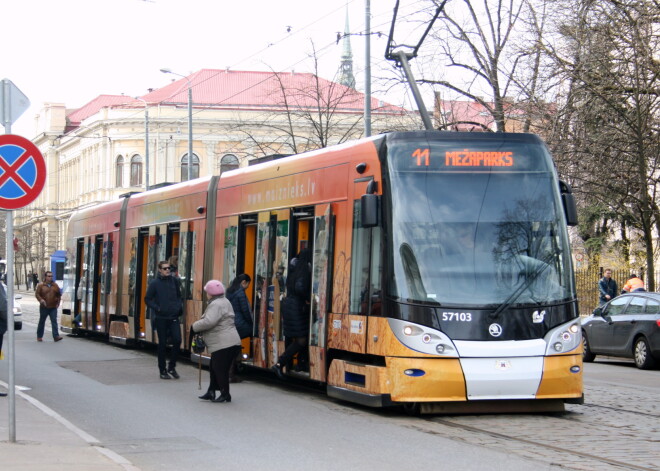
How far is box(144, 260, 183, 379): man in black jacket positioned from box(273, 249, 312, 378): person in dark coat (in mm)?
2977

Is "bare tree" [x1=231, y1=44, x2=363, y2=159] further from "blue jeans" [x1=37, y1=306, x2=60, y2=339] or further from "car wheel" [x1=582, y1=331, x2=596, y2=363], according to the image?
"car wheel" [x1=582, y1=331, x2=596, y2=363]

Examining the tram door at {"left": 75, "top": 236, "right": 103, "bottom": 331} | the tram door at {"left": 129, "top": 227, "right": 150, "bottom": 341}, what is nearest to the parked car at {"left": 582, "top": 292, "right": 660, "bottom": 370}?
the tram door at {"left": 129, "top": 227, "right": 150, "bottom": 341}

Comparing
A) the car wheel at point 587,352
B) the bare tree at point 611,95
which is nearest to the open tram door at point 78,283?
the bare tree at point 611,95

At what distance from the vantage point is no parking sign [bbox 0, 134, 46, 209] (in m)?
9.79

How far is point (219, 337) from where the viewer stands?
13320 millimetres

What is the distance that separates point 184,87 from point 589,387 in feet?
222

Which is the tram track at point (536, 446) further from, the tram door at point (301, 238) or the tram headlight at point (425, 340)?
the tram door at point (301, 238)

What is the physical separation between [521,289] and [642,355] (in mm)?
9740

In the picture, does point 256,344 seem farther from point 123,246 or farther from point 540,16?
point 540,16

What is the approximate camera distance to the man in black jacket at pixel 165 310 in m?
16.3

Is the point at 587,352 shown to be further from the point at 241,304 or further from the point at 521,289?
the point at 521,289

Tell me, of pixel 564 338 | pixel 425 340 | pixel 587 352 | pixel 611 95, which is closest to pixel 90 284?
pixel 587 352

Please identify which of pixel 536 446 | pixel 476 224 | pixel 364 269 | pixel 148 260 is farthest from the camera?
pixel 148 260

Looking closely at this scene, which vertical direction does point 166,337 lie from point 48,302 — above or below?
below
